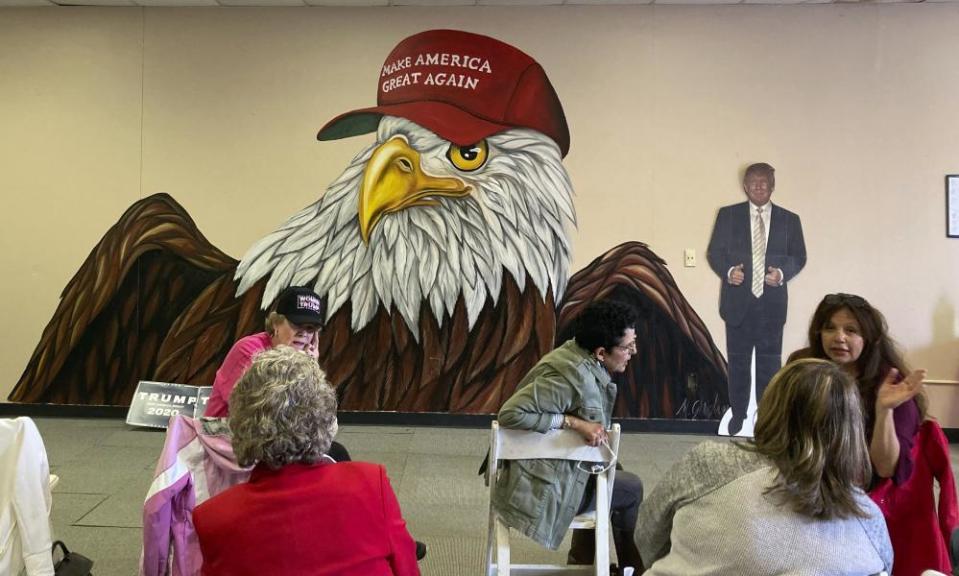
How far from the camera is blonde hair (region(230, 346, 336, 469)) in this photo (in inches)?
50.4

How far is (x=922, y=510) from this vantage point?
1.81 metres

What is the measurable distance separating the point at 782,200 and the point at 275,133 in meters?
3.89

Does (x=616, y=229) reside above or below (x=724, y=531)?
above

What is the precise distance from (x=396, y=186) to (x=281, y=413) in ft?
12.7

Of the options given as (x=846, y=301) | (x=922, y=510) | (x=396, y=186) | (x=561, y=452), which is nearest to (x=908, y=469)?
(x=922, y=510)

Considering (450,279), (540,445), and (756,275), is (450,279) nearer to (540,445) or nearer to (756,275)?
(756,275)

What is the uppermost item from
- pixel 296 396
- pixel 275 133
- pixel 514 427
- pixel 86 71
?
pixel 86 71

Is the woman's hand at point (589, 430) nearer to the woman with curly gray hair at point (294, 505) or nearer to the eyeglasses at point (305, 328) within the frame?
the woman with curly gray hair at point (294, 505)

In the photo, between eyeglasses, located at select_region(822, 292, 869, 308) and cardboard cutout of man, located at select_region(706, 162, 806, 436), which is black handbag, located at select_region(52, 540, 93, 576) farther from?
cardboard cutout of man, located at select_region(706, 162, 806, 436)

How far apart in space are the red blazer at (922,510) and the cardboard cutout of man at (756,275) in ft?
10.4

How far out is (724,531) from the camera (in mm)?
1287

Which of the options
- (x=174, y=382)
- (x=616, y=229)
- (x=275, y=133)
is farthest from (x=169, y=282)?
(x=616, y=229)

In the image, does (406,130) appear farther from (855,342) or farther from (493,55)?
(855,342)

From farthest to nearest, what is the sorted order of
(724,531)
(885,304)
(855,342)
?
(885,304) → (855,342) → (724,531)
